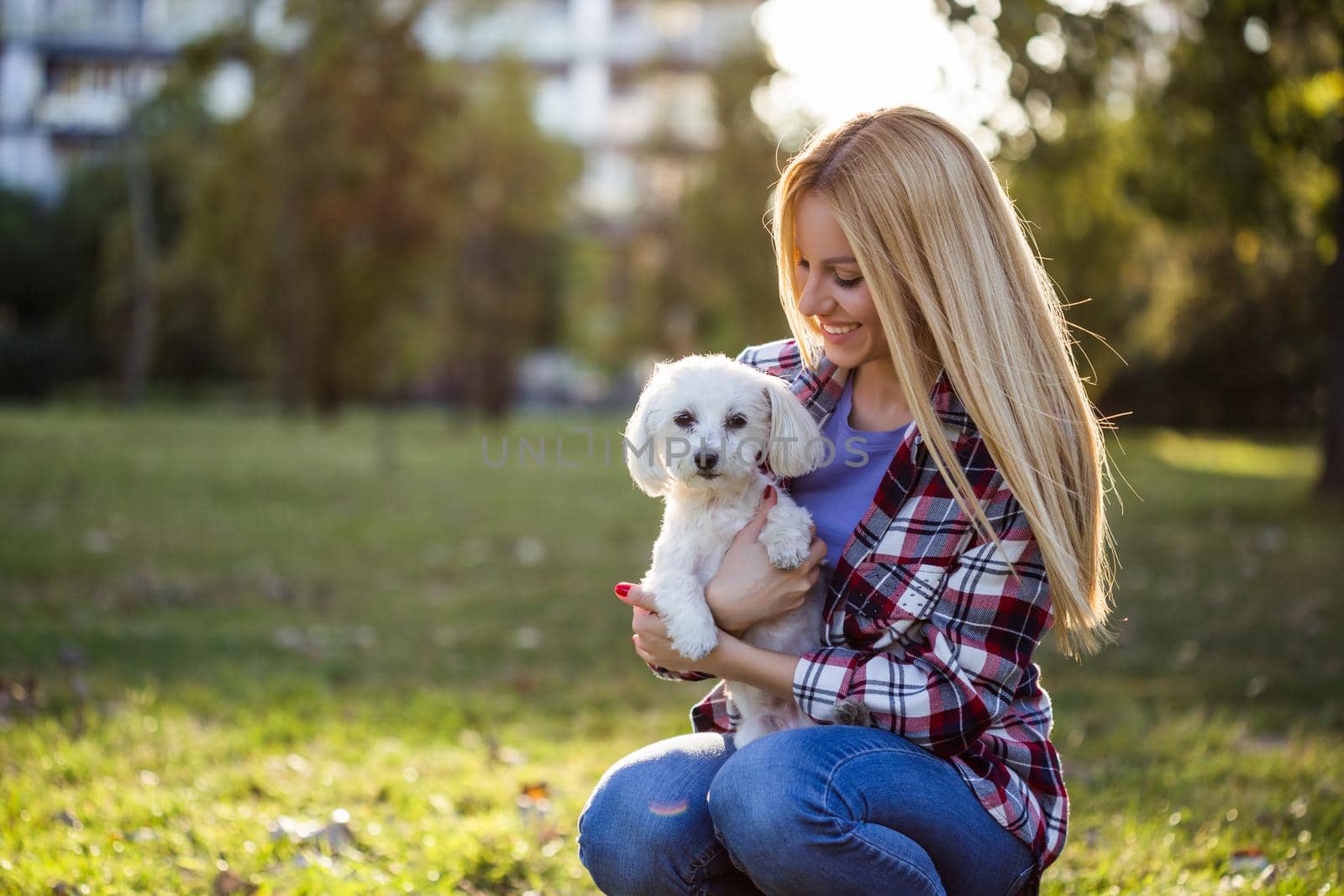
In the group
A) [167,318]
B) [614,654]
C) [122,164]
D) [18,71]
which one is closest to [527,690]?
[614,654]

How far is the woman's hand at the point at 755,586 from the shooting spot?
236cm

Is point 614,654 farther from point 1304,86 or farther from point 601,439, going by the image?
point 601,439

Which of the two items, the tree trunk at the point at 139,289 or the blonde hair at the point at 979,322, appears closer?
the blonde hair at the point at 979,322

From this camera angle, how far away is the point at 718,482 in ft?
8.28

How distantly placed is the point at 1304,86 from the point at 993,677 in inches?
334

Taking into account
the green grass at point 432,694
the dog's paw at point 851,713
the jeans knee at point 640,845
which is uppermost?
the dog's paw at point 851,713

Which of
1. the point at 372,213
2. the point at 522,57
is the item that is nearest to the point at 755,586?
the point at 372,213

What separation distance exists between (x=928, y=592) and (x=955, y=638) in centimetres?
9

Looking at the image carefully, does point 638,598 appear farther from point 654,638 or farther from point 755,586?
point 755,586

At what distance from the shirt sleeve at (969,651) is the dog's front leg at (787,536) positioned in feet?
0.97

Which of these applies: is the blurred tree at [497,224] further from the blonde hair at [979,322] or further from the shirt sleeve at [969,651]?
the shirt sleeve at [969,651]

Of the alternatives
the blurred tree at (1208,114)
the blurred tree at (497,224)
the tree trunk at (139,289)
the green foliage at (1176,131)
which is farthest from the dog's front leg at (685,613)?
the tree trunk at (139,289)

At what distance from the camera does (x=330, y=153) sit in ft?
49.2

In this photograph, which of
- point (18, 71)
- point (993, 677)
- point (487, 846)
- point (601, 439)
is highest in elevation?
point (18, 71)
